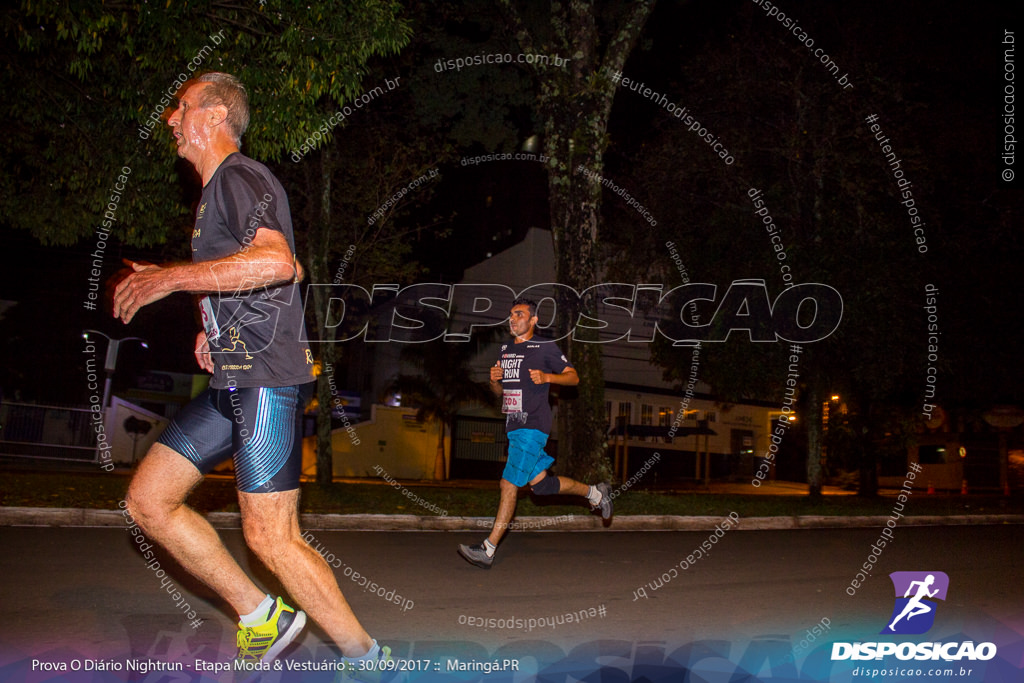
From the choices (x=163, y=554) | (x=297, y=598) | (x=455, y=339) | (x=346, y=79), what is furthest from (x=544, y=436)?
(x=455, y=339)

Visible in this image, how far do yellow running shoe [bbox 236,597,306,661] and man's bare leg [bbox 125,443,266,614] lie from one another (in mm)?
74

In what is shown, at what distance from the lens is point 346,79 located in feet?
30.0

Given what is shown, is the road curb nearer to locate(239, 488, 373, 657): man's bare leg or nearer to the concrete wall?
locate(239, 488, 373, 657): man's bare leg

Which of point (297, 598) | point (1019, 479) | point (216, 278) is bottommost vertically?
point (1019, 479)

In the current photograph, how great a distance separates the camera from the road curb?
328 inches

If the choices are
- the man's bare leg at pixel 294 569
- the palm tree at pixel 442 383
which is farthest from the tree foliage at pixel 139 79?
the palm tree at pixel 442 383

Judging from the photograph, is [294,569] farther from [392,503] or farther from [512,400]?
[392,503]

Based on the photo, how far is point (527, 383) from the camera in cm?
655

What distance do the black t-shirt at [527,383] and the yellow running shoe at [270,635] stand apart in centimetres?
365

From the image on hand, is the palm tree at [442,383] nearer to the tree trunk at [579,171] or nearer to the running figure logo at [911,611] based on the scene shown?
the tree trunk at [579,171]

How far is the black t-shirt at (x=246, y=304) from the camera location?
2902mm

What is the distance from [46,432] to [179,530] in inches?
907

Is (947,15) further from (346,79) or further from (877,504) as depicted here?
(346,79)

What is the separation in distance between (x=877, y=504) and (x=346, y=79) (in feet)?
42.6
